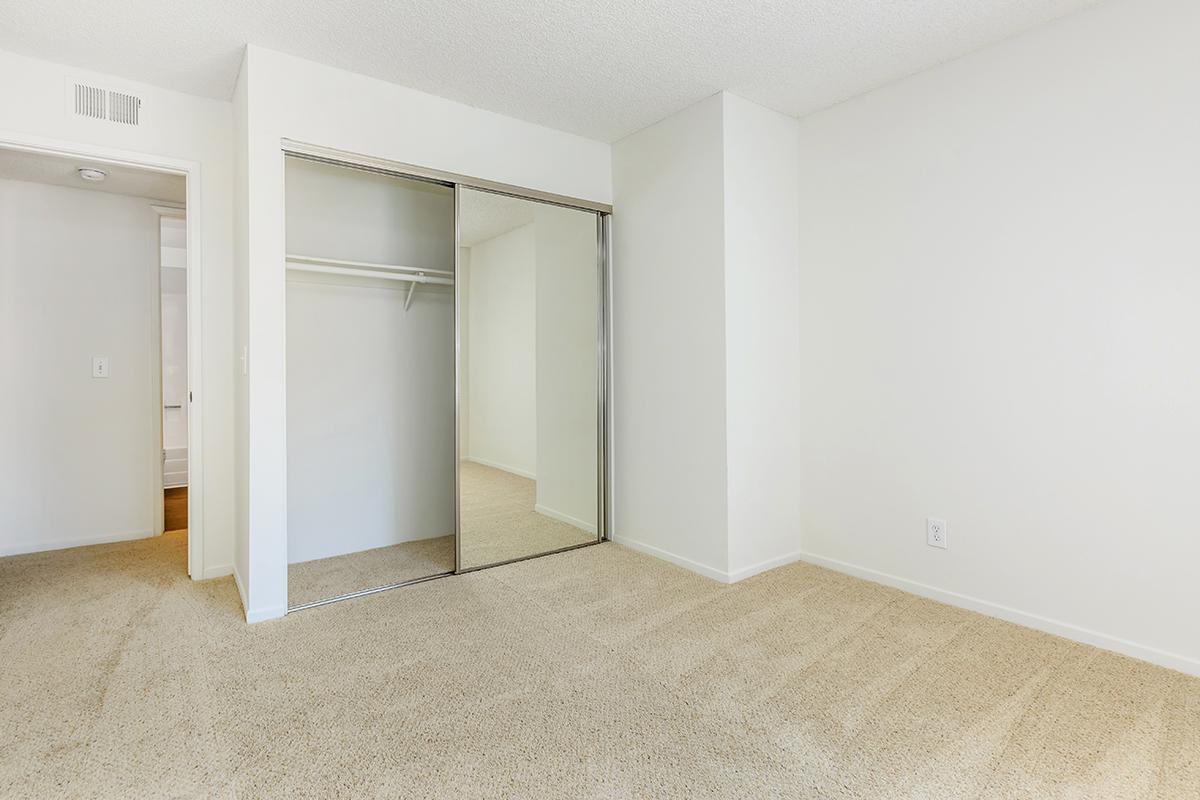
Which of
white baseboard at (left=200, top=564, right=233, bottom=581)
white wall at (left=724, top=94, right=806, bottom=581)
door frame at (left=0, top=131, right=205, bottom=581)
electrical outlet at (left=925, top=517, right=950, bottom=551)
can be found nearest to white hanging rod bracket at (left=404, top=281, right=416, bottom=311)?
door frame at (left=0, top=131, right=205, bottom=581)

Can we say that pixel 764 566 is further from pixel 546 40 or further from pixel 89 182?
pixel 89 182

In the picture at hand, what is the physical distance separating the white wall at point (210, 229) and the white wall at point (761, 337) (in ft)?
8.14

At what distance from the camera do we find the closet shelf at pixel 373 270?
3.11 m

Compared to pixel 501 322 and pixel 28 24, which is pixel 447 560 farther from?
pixel 28 24

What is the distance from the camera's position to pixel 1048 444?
7.79ft

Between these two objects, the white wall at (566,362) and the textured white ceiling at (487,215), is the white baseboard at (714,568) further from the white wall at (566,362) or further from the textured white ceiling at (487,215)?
the textured white ceiling at (487,215)

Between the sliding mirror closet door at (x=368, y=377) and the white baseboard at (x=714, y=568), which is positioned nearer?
the white baseboard at (x=714, y=568)

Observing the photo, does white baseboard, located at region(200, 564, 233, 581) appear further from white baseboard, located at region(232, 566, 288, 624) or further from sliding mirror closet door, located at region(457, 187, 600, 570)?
sliding mirror closet door, located at region(457, 187, 600, 570)

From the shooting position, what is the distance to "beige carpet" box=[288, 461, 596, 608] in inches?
119

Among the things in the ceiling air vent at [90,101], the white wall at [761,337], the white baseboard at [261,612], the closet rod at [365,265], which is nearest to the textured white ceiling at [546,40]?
the ceiling air vent at [90,101]

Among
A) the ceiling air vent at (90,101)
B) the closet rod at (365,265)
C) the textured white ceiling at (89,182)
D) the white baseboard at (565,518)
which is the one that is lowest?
the white baseboard at (565,518)

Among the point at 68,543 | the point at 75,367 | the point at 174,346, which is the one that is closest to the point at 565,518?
the point at 68,543

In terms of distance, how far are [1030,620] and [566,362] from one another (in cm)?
245

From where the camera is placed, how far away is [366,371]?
3.40m
